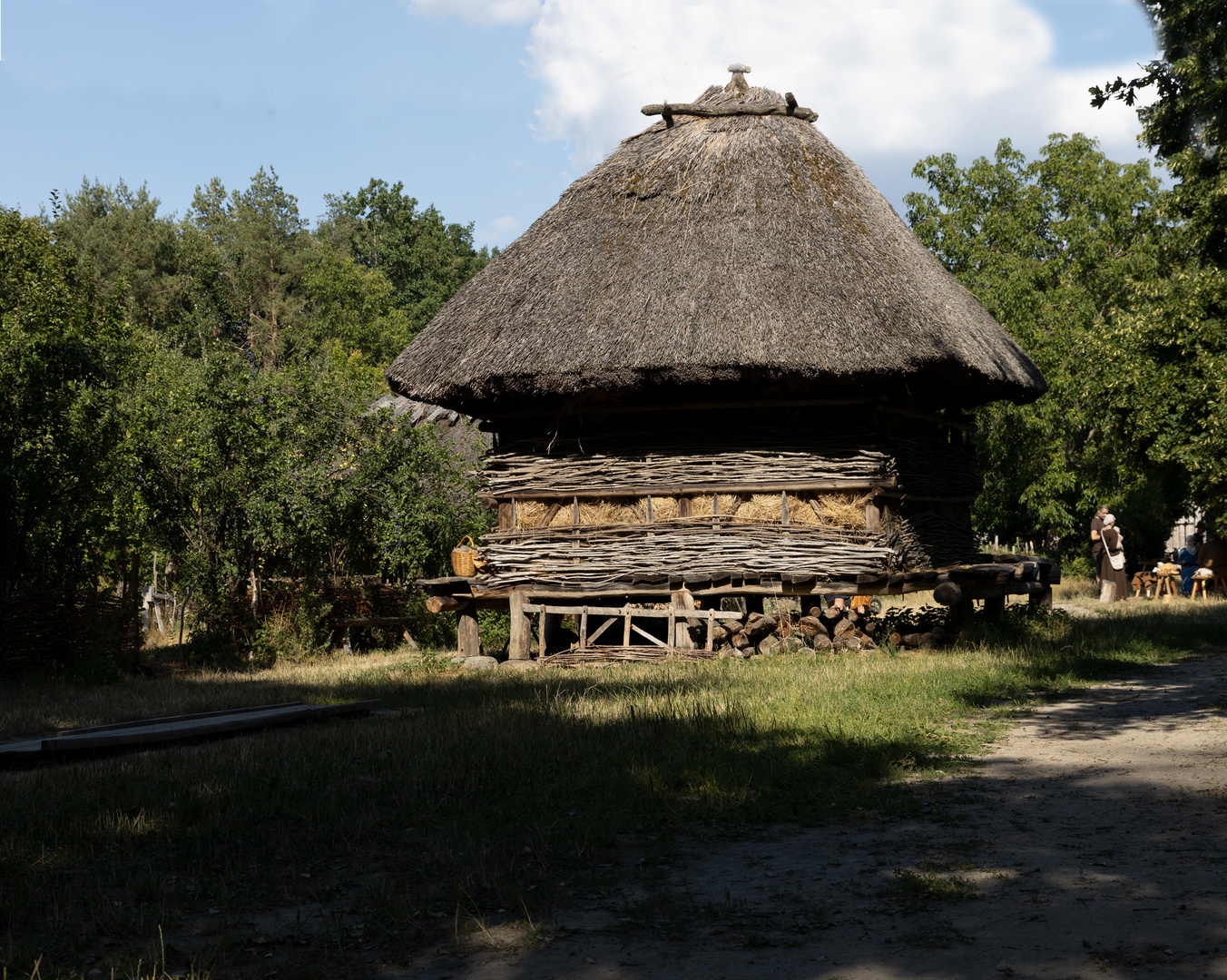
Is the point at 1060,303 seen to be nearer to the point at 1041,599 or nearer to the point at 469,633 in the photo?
the point at 1041,599

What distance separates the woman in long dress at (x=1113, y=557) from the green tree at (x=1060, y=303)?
1.12m

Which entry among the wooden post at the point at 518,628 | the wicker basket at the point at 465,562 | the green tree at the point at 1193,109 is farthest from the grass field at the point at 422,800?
the green tree at the point at 1193,109

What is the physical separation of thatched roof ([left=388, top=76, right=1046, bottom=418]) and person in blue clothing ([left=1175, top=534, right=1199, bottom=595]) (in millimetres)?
10877

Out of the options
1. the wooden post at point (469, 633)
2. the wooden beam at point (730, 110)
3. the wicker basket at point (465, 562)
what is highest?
the wooden beam at point (730, 110)

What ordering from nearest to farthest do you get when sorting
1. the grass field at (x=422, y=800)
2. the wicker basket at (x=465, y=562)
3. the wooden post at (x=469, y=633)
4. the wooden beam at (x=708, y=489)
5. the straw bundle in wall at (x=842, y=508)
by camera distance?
the grass field at (x=422, y=800), the wooden beam at (x=708, y=489), the straw bundle in wall at (x=842, y=508), the wicker basket at (x=465, y=562), the wooden post at (x=469, y=633)

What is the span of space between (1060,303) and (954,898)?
25.9m

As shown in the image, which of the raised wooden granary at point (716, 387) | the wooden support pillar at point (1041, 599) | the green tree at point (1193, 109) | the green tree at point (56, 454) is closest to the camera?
the green tree at point (1193, 109)

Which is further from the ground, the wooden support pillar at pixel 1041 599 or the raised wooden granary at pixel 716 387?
the raised wooden granary at pixel 716 387

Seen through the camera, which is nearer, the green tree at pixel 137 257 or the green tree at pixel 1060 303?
the green tree at pixel 1060 303

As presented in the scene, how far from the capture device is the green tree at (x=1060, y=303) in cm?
2180

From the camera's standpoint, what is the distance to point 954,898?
4117 millimetres

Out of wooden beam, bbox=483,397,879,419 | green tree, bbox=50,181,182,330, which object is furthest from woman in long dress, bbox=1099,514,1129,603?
green tree, bbox=50,181,182,330

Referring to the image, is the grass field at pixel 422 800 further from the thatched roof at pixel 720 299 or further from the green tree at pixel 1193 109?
the green tree at pixel 1193 109

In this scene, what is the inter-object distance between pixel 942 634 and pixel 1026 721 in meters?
5.06
